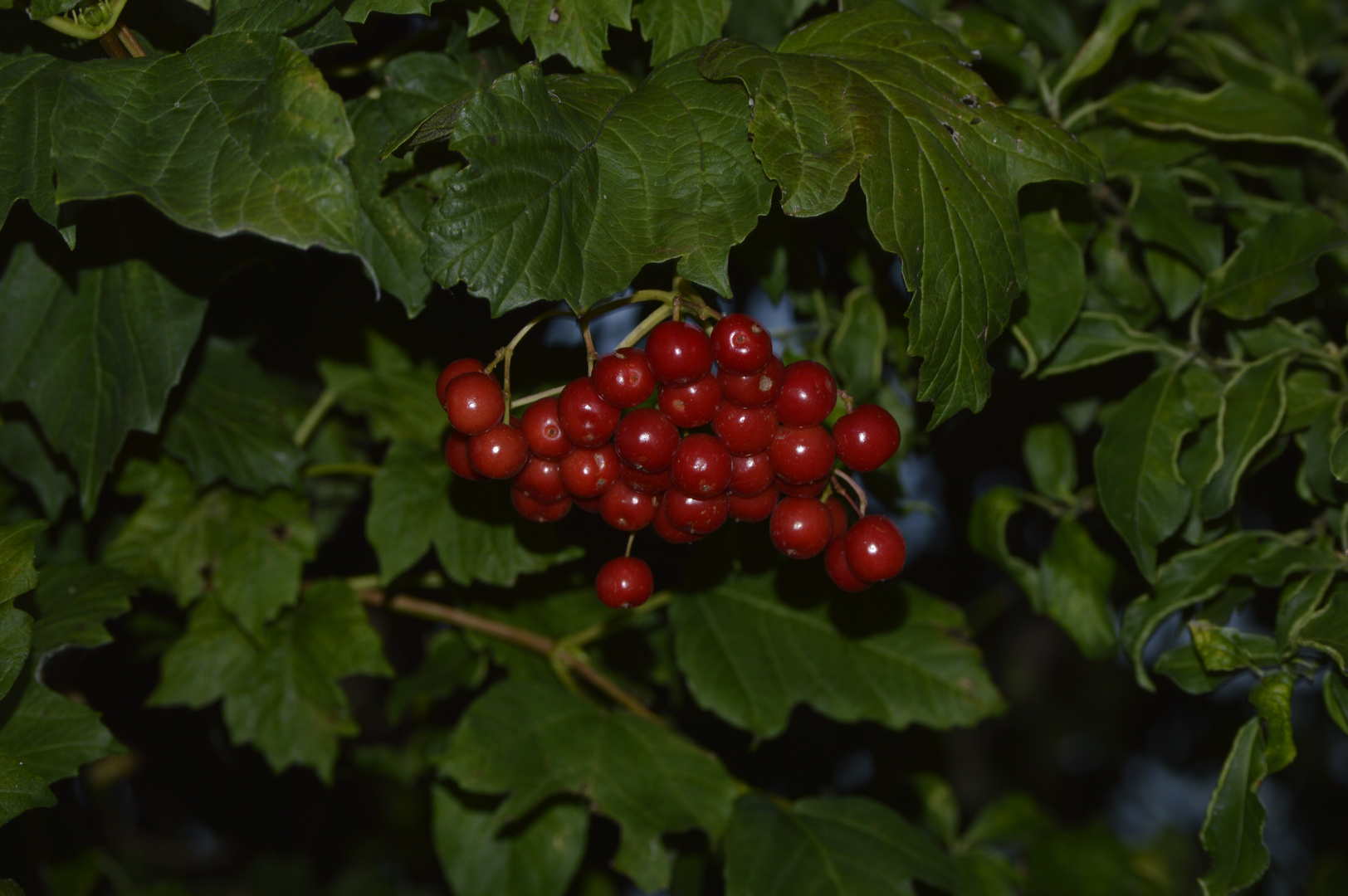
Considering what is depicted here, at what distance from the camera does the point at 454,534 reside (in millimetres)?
1473

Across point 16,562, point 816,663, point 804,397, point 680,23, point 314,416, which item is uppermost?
point 680,23

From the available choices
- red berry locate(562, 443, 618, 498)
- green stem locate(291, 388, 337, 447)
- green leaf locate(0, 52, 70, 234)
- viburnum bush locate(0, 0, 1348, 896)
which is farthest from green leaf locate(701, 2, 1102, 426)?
green stem locate(291, 388, 337, 447)

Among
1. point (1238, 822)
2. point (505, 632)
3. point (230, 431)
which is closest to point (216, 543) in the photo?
point (230, 431)

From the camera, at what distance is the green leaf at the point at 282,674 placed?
1538mm

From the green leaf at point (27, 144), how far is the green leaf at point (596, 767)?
2.85ft

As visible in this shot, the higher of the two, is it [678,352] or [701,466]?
[678,352]

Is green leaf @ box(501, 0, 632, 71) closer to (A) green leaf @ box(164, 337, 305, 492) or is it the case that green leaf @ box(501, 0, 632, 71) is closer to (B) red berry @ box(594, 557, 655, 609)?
(B) red berry @ box(594, 557, 655, 609)

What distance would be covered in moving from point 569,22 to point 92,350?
0.78 m

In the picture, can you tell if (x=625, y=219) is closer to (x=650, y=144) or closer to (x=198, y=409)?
(x=650, y=144)

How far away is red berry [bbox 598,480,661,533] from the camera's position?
115cm

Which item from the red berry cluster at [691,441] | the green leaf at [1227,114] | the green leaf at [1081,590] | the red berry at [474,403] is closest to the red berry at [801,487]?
the red berry cluster at [691,441]

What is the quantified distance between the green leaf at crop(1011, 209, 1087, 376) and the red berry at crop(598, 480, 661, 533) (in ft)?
1.74

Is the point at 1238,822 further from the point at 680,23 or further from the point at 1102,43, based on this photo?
the point at 680,23

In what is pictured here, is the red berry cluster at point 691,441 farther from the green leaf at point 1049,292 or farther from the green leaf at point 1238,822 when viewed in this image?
the green leaf at point 1238,822
